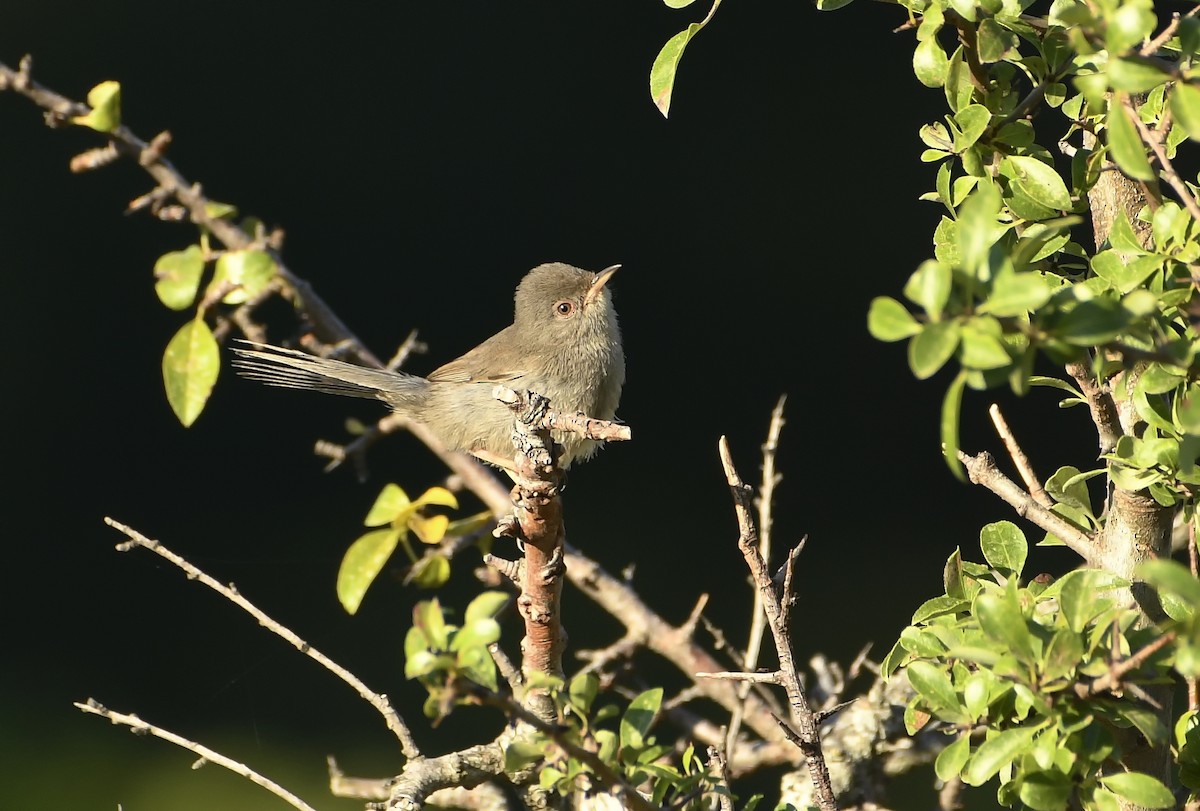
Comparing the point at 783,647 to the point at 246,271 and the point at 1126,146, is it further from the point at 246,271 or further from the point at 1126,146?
the point at 246,271

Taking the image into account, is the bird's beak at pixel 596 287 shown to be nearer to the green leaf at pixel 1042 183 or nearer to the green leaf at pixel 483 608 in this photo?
the green leaf at pixel 1042 183

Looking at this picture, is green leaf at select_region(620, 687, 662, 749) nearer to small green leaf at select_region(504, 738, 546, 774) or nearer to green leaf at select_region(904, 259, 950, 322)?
small green leaf at select_region(504, 738, 546, 774)

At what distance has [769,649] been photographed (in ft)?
18.0

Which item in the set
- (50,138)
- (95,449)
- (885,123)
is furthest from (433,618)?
(885,123)

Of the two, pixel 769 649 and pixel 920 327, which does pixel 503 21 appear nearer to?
pixel 769 649

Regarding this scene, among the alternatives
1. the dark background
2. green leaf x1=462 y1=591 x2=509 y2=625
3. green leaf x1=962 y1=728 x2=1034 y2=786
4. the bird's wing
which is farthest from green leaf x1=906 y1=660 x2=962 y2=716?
the dark background

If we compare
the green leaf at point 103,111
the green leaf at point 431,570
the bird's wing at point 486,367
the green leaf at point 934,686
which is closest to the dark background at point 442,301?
the bird's wing at point 486,367

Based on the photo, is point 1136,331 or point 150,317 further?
point 150,317

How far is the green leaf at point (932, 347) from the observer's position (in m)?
1.01

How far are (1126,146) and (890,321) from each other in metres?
0.32

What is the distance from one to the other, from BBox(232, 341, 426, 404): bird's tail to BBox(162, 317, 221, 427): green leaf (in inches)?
51.4

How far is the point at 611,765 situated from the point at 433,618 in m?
0.31

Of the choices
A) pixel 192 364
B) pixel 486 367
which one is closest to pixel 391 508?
pixel 192 364

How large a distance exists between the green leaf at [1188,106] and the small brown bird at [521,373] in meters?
2.23
